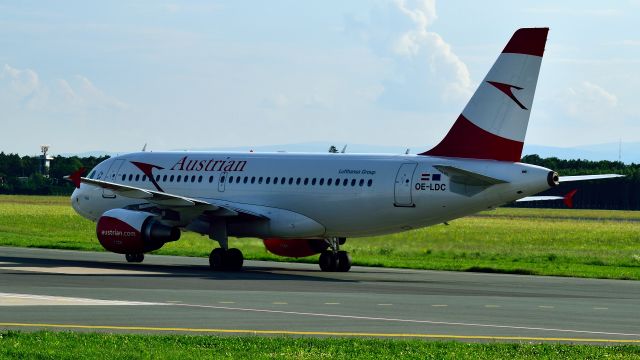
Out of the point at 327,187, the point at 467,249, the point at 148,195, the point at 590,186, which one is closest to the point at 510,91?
the point at 327,187

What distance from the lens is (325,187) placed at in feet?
146

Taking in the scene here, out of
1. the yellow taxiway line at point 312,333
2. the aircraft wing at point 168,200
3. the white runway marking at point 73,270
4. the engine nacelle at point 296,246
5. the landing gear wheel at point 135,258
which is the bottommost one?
the yellow taxiway line at point 312,333

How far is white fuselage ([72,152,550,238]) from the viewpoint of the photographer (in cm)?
4059

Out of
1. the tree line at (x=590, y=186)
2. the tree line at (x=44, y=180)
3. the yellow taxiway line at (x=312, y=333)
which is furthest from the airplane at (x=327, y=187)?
the tree line at (x=590, y=186)

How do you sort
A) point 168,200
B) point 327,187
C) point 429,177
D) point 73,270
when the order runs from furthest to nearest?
point 327,187 < point 168,200 < point 73,270 < point 429,177

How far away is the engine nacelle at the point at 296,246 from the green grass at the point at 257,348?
84.5 feet

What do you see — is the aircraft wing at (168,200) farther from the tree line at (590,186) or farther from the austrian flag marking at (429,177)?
the tree line at (590,186)

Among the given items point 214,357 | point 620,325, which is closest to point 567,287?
point 620,325

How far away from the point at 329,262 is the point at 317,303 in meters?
15.6

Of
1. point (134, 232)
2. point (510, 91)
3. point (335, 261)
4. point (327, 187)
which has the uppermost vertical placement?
point (510, 91)

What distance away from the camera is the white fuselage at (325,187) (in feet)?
133

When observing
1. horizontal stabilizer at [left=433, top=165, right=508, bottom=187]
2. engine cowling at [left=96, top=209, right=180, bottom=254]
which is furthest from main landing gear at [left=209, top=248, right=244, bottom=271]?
horizontal stabilizer at [left=433, top=165, right=508, bottom=187]

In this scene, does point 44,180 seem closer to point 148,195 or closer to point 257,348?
point 148,195

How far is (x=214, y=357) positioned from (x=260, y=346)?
4.77ft
